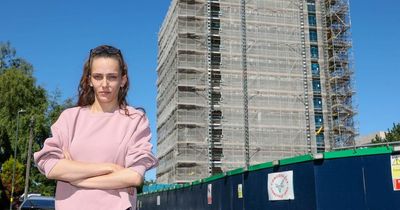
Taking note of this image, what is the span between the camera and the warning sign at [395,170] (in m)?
10.8

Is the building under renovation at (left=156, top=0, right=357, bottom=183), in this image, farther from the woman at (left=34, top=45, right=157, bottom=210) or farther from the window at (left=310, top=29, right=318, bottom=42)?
the woman at (left=34, top=45, right=157, bottom=210)

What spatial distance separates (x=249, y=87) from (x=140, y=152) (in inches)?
1877

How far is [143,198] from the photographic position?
107 ft

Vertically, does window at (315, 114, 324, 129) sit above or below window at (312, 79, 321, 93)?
below

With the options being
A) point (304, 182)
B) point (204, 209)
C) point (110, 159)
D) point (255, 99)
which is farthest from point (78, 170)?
point (255, 99)

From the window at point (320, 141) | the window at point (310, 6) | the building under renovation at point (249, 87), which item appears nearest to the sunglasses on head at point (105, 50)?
the building under renovation at point (249, 87)

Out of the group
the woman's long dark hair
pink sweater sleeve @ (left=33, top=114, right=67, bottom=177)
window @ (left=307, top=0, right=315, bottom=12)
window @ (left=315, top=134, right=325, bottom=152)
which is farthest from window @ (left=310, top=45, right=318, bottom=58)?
pink sweater sleeve @ (left=33, top=114, right=67, bottom=177)

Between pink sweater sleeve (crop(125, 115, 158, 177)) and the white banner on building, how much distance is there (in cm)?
1155

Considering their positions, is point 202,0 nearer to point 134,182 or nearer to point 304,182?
point 304,182

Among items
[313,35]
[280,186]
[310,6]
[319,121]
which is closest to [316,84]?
[319,121]

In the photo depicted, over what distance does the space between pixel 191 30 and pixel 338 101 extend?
59.9 ft

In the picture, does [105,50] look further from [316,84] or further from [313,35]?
[313,35]

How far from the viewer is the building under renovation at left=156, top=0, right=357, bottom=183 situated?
47625 mm

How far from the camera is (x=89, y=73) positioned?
198 cm
